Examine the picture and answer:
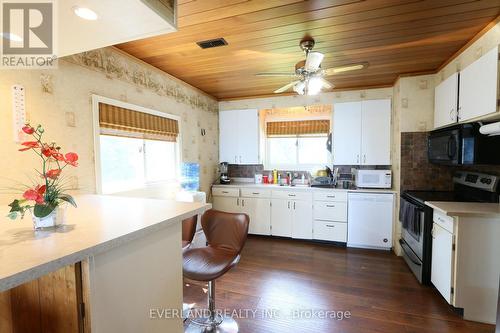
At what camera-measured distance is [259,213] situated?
13.2 ft

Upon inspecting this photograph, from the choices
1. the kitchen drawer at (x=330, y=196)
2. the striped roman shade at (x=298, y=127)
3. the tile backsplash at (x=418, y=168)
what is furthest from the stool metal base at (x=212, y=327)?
the striped roman shade at (x=298, y=127)

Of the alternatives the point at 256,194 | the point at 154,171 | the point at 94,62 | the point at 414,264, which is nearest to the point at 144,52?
the point at 94,62

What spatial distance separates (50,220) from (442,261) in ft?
9.60

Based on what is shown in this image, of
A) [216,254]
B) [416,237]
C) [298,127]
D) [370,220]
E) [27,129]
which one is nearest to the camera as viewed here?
[27,129]

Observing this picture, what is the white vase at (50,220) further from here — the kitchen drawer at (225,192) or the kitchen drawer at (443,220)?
the kitchen drawer at (225,192)

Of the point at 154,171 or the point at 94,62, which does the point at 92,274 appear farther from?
the point at 154,171

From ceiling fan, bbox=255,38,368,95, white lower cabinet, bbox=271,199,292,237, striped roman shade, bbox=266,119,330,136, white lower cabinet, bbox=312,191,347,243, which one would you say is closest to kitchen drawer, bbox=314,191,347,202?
white lower cabinet, bbox=312,191,347,243

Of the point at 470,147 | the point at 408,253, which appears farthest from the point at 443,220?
the point at 408,253

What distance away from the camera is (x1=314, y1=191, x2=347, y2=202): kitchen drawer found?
3576 millimetres

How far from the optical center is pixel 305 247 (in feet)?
11.9

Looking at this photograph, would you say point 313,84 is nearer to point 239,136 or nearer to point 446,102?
point 446,102

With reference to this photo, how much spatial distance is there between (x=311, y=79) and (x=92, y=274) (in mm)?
2164

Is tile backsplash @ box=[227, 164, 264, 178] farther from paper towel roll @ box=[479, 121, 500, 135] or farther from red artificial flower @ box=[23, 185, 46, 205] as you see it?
red artificial flower @ box=[23, 185, 46, 205]

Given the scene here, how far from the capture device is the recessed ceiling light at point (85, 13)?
114cm
